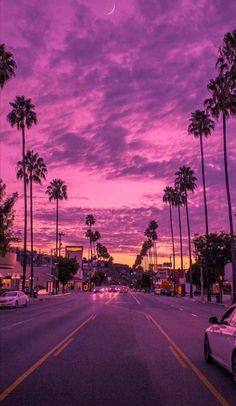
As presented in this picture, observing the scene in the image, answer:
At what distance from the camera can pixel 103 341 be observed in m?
17.2

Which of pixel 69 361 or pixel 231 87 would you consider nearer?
pixel 69 361

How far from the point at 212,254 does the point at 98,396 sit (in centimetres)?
5957

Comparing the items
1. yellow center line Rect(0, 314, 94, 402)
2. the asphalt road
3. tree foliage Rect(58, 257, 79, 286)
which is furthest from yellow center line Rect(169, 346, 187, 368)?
tree foliage Rect(58, 257, 79, 286)

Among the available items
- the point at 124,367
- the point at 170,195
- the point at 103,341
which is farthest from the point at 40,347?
the point at 170,195

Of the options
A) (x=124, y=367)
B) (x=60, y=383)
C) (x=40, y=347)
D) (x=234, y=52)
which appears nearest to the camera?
(x=60, y=383)

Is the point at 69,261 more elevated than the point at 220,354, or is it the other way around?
the point at 69,261

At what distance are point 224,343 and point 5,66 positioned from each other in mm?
40547

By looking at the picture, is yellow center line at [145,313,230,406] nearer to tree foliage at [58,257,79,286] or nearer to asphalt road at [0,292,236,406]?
asphalt road at [0,292,236,406]

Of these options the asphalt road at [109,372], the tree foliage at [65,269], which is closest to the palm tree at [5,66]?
the asphalt road at [109,372]

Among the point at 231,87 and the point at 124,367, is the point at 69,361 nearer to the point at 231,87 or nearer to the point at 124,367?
the point at 124,367

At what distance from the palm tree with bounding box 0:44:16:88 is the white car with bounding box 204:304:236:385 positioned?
38.2 meters

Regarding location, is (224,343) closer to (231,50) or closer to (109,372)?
(109,372)

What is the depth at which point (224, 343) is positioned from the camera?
10.1 m

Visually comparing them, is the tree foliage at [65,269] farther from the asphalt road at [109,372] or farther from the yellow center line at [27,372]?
the yellow center line at [27,372]
